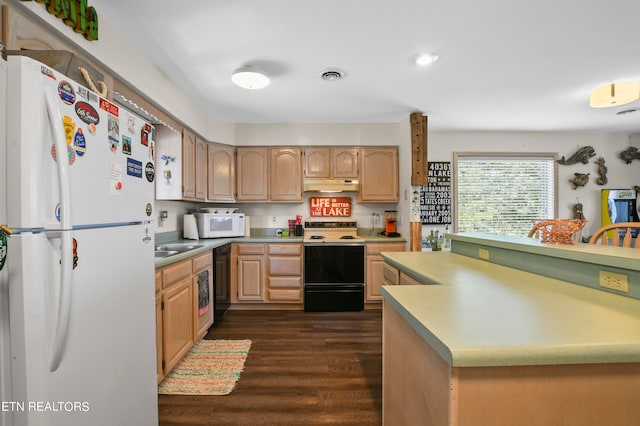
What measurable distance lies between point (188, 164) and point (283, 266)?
1637 millimetres

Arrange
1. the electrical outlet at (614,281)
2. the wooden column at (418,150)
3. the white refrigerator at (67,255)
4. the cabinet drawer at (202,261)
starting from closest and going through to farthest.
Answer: the white refrigerator at (67,255), the electrical outlet at (614,281), the cabinet drawer at (202,261), the wooden column at (418,150)

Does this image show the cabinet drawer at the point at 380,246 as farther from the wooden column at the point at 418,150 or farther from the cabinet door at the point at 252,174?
the cabinet door at the point at 252,174

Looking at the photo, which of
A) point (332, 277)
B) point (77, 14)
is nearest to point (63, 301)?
point (77, 14)

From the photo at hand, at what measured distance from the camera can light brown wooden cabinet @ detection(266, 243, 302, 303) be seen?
3.46m

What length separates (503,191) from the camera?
4309 mm

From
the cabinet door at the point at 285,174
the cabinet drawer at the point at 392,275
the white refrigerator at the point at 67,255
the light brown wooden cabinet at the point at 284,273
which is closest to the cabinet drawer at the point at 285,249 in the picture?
the light brown wooden cabinet at the point at 284,273

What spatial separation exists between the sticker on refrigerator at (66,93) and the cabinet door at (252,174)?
112 inches

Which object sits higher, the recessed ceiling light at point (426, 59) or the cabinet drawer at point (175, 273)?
the recessed ceiling light at point (426, 59)

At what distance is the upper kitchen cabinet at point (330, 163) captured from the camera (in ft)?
12.4

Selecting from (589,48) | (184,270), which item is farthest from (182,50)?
(589,48)

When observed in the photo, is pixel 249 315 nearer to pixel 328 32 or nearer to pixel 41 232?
pixel 41 232

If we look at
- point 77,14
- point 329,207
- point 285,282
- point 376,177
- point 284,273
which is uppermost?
point 77,14

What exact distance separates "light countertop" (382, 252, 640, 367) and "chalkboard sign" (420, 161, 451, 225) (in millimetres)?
2953

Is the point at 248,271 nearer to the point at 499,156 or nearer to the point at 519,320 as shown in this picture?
the point at 519,320
